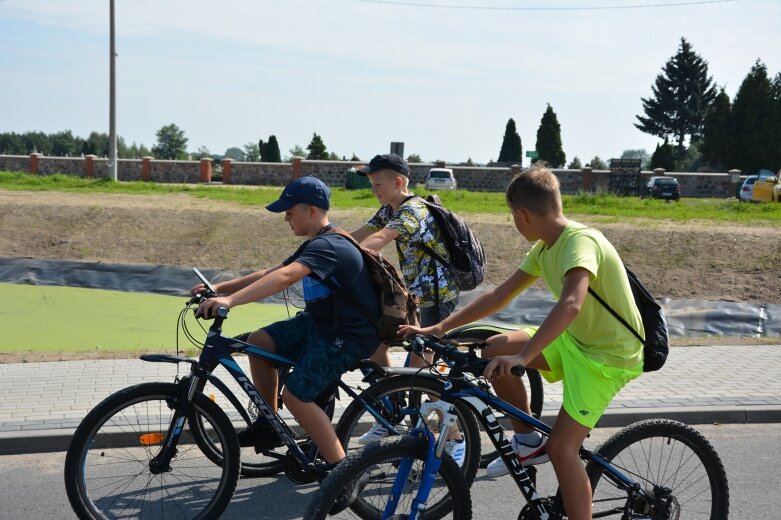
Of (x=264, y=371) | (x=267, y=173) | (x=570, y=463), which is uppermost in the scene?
(x=267, y=173)

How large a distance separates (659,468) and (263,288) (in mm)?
2050

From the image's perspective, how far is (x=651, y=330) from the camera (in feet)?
13.5

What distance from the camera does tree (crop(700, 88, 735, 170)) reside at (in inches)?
2527

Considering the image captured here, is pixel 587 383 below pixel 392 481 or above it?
above

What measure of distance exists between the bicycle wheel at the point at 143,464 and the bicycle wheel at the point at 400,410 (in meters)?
0.64

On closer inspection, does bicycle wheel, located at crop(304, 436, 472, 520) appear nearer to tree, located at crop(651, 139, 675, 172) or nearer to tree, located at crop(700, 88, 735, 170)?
tree, located at crop(651, 139, 675, 172)

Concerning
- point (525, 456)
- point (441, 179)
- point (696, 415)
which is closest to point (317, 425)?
point (525, 456)

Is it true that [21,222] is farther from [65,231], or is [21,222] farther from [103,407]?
[103,407]

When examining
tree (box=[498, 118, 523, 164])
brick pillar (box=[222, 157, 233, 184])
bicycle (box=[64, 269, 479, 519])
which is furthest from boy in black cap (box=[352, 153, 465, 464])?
tree (box=[498, 118, 523, 164])

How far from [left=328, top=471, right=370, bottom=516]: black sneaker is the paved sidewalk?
292 centimetres

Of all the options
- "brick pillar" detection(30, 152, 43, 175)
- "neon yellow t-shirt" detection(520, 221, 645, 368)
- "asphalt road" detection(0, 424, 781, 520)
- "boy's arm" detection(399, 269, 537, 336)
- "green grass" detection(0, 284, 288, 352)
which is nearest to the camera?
"neon yellow t-shirt" detection(520, 221, 645, 368)

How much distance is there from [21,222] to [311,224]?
1635cm

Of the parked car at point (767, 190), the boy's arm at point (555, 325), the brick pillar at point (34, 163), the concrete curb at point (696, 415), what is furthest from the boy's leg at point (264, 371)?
the brick pillar at point (34, 163)

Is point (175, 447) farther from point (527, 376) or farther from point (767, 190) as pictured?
point (767, 190)
